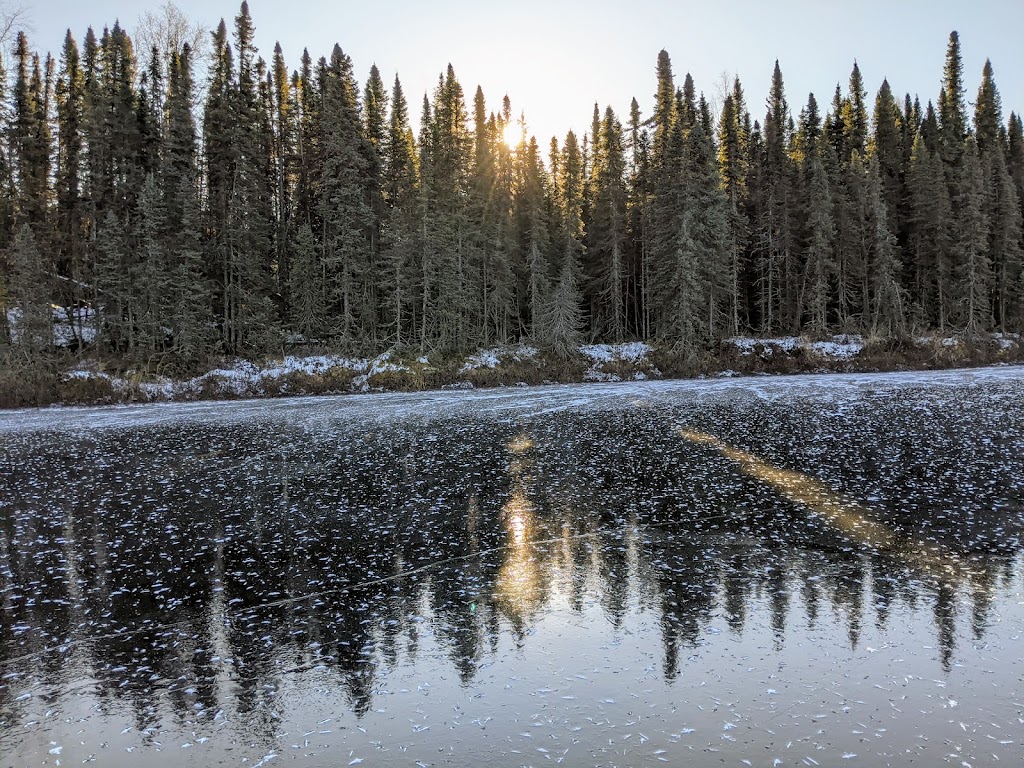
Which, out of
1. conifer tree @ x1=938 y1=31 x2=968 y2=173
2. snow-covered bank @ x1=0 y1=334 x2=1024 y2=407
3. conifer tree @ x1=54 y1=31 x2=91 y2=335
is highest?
conifer tree @ x1=938 y1=31 x2=968 y2=173

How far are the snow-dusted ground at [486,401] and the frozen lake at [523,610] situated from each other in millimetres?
10384

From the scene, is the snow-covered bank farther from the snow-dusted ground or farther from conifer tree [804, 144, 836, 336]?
conifer tree [804, 144, 836, 336]

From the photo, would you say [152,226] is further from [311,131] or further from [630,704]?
[630,704]

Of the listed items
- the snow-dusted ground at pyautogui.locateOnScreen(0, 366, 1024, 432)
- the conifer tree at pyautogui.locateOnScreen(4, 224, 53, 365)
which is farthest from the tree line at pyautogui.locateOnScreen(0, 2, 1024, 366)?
the snow-dusted ground at pyautogui.locateOnScreen(0, 366, 1024, 432)

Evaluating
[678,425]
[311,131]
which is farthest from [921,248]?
[311,131]

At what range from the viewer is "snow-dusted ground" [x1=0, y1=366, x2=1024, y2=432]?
2448 cm

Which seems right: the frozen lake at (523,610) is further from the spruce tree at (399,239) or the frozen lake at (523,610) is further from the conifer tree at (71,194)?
the conifer tree at (71,194)

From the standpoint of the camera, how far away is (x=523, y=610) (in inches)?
258

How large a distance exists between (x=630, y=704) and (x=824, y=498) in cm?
719

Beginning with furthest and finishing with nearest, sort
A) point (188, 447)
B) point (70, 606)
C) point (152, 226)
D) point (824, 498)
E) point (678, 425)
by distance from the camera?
point (152, 226) → point (678, 425) → point (188, 447) → point (824, 498) → point (70, 606)

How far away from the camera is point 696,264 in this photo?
36938mm

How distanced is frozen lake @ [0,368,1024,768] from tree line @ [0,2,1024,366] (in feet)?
81.6

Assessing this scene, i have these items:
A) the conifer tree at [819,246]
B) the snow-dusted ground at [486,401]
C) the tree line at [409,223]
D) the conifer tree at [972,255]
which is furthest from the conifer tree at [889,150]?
the snow-dusted ground at [486,401]

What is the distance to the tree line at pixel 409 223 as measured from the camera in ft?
121
